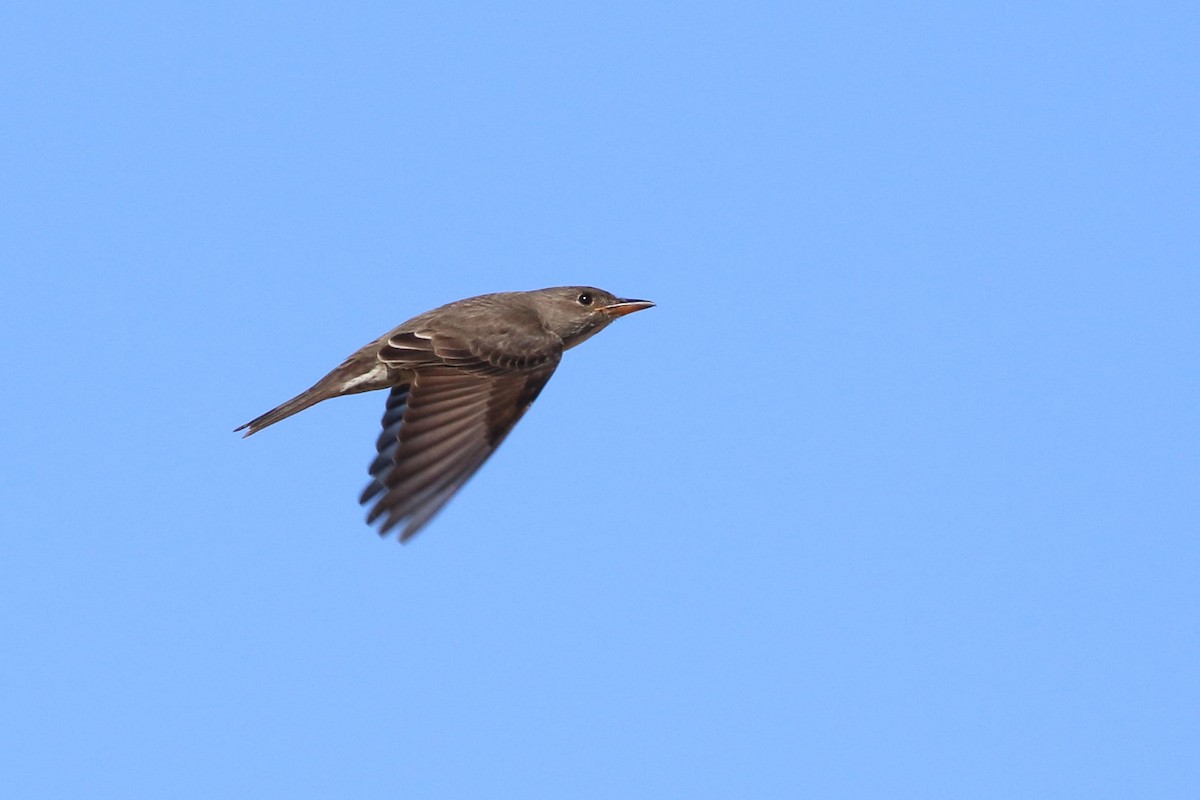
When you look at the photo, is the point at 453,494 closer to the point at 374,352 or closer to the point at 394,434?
the point at 394,434

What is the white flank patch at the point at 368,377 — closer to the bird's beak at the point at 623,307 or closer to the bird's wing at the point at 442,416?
the bird's wing at the point at 442,416

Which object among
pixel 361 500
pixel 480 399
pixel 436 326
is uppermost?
pixel 436 326

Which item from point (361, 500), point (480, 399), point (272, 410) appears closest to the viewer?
point (361, 500)

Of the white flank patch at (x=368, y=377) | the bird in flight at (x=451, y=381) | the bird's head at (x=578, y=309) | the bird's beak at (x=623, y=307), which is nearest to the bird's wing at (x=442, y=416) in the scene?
the bird in flight at (x=451, y=381)

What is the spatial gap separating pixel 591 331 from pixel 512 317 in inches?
54.5

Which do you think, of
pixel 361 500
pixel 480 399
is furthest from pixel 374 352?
pixel 361 500

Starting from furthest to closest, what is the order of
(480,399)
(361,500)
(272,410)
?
(272,410) → (480,399) → (361,500)

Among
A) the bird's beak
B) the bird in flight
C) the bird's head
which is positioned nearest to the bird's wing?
the bird in flight

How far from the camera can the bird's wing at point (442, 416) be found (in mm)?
10703

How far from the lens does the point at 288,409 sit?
12.9m

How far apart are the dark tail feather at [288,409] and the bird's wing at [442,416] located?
Answer: 0.78 metres

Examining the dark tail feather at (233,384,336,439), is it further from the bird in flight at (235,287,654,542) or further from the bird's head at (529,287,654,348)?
the bird's head at (529,287,654,348)

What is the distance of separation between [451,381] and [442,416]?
575 mm

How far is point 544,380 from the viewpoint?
1270 centimetres
